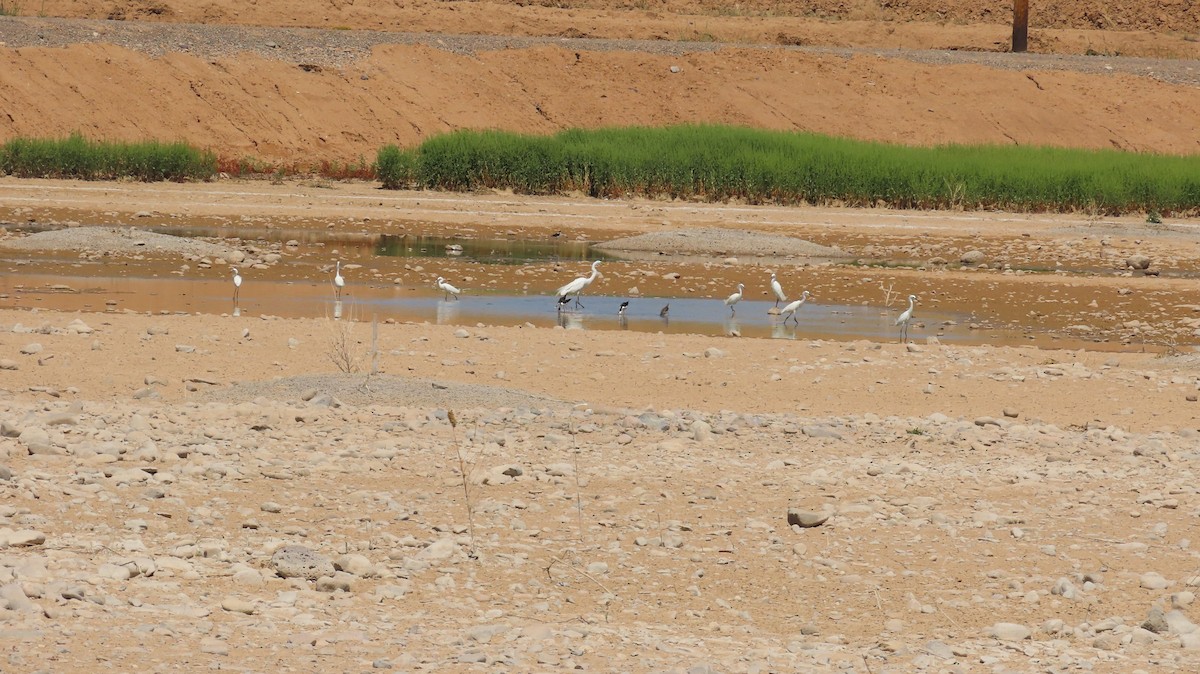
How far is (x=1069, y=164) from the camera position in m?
34.9

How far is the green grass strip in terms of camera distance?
Result: 33.2 m

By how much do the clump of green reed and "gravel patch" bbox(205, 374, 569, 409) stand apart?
23.3m

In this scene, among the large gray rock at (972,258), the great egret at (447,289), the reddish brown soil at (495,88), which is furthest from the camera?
the reddish brown soil at (495,88)

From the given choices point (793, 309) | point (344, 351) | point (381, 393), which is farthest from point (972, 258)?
point (381, 393)

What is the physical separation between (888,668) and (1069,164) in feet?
100

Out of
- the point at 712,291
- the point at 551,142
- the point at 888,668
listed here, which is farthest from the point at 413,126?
the point at 888,668

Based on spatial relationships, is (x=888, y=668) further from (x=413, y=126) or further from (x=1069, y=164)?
(x=413, y=126)

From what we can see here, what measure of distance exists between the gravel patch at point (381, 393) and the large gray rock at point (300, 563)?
388 centimetres

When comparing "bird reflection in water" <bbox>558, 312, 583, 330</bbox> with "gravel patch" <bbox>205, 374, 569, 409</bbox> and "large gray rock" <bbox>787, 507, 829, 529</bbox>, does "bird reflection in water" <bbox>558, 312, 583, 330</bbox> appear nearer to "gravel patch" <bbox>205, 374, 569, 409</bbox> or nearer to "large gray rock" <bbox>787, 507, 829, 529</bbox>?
"gravel patch" <bbox>205, 374, 569, 409</bbox>

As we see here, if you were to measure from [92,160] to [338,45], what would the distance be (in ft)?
47.6

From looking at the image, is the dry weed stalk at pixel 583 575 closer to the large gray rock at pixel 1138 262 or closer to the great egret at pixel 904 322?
the great egret at pixel 904 322

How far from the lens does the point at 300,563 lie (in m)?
7.32

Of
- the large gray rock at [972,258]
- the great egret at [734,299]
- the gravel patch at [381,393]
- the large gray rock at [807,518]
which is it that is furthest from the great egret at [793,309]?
the large gray rock at [807,518]

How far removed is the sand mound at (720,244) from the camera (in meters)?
26.0
